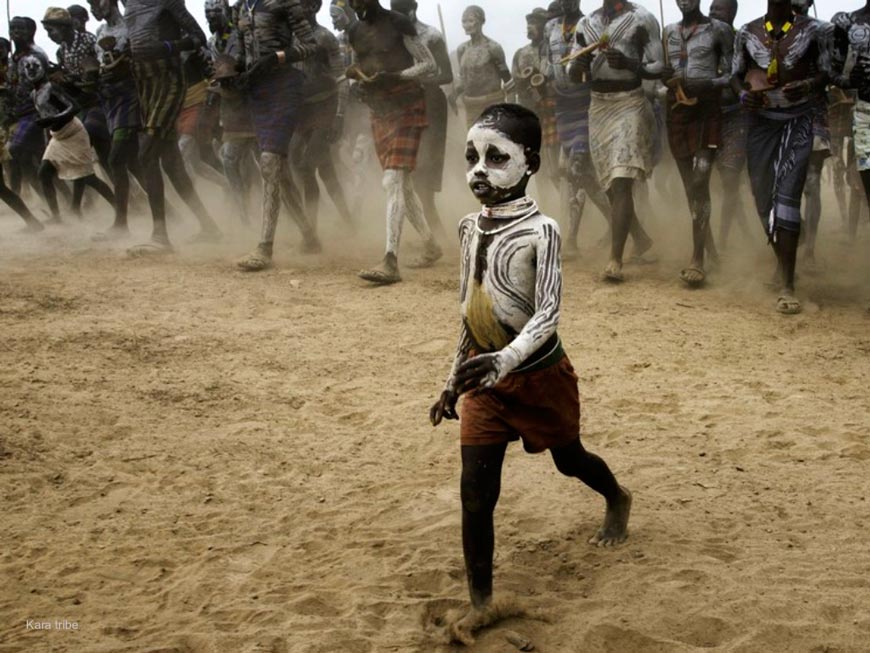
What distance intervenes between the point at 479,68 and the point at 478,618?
9.03 m

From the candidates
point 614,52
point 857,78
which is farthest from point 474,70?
point 857,78

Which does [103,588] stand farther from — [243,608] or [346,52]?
[346,52]

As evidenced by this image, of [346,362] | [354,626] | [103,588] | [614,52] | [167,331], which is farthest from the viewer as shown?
[614,52]

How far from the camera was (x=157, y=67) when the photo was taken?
8484mm

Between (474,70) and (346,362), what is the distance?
20.5 feet

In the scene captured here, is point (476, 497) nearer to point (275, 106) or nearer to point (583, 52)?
point (583, 52)

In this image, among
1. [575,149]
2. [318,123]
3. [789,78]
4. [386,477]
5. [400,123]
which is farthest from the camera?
[318,123]

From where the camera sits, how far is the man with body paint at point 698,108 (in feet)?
24.6

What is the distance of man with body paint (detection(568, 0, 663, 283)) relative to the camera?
7.42m

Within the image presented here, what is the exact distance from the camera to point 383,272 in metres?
7.52

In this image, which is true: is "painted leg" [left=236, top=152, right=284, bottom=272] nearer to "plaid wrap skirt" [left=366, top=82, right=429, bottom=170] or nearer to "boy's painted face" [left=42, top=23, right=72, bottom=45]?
"plaid wrap skirt" [left=366, top=82, right=429, bottom=170]

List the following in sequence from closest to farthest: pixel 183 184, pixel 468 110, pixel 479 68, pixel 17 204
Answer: pixel 183 184
pixel 17 204
pixel 479 68
pixel 468 110

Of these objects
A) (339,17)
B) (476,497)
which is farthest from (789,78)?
(339,17)

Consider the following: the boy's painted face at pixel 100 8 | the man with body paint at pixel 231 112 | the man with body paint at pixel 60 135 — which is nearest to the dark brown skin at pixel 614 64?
the man with body paint at pixel 231 112
